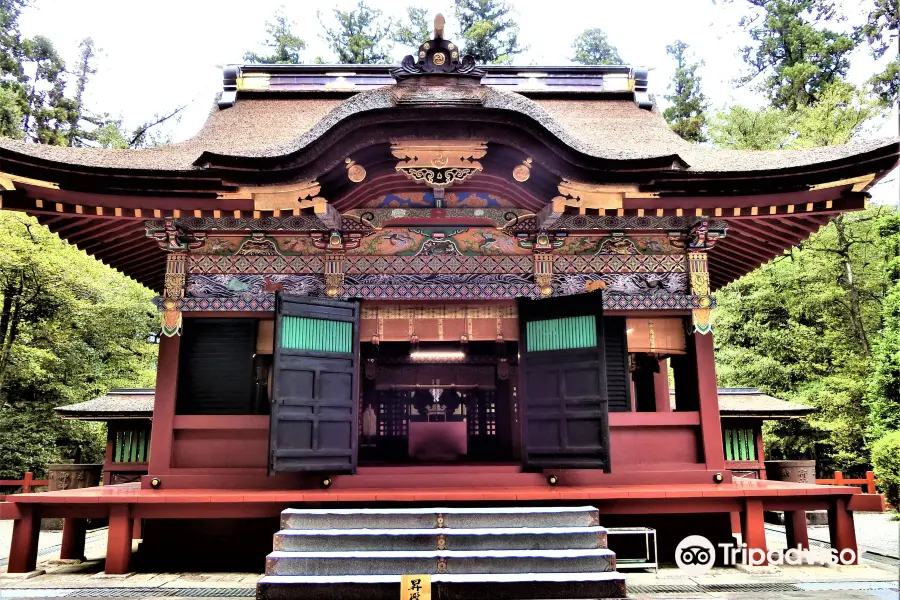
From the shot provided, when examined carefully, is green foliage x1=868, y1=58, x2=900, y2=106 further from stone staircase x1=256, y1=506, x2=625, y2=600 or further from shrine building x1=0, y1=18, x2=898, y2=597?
stone staircase x1=256, y1=506, x2=625, y2=600

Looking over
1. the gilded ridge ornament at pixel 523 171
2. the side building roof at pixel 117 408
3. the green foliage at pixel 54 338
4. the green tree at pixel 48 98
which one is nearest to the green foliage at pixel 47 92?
the green tree at pixel 48 98

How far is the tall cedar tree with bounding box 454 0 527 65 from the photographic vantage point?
1113 inches

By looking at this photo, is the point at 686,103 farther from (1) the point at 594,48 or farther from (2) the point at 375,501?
(2) the point at 375,501

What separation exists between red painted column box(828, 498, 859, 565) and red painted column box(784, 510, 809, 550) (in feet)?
1.62

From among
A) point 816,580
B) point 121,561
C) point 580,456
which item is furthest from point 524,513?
point 121,561

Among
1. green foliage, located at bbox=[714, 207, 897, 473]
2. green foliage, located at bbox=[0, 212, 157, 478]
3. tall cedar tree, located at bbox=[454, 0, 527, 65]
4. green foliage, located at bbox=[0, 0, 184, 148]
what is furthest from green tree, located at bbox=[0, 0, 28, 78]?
green foliage, located at bbox=[714, 207, 897, 473]

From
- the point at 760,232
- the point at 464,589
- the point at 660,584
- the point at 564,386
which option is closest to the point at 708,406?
the point at 564,386

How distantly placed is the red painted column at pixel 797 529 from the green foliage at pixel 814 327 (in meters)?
11.8

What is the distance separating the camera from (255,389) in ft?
24.4

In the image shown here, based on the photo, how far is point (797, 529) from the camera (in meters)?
6.90

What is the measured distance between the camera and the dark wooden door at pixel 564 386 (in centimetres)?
663

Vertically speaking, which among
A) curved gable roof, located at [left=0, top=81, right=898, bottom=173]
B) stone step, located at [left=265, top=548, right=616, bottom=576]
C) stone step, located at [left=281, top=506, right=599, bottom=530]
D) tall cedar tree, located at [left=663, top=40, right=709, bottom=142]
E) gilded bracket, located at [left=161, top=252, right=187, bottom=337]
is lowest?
stone step, located at [left=265, top=548, right=616, bottom=576]

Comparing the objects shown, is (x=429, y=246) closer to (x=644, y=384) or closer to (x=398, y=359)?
(x=398, y=359)

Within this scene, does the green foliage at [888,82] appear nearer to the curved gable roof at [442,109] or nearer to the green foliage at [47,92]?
the curved gable roof at [442,109]
